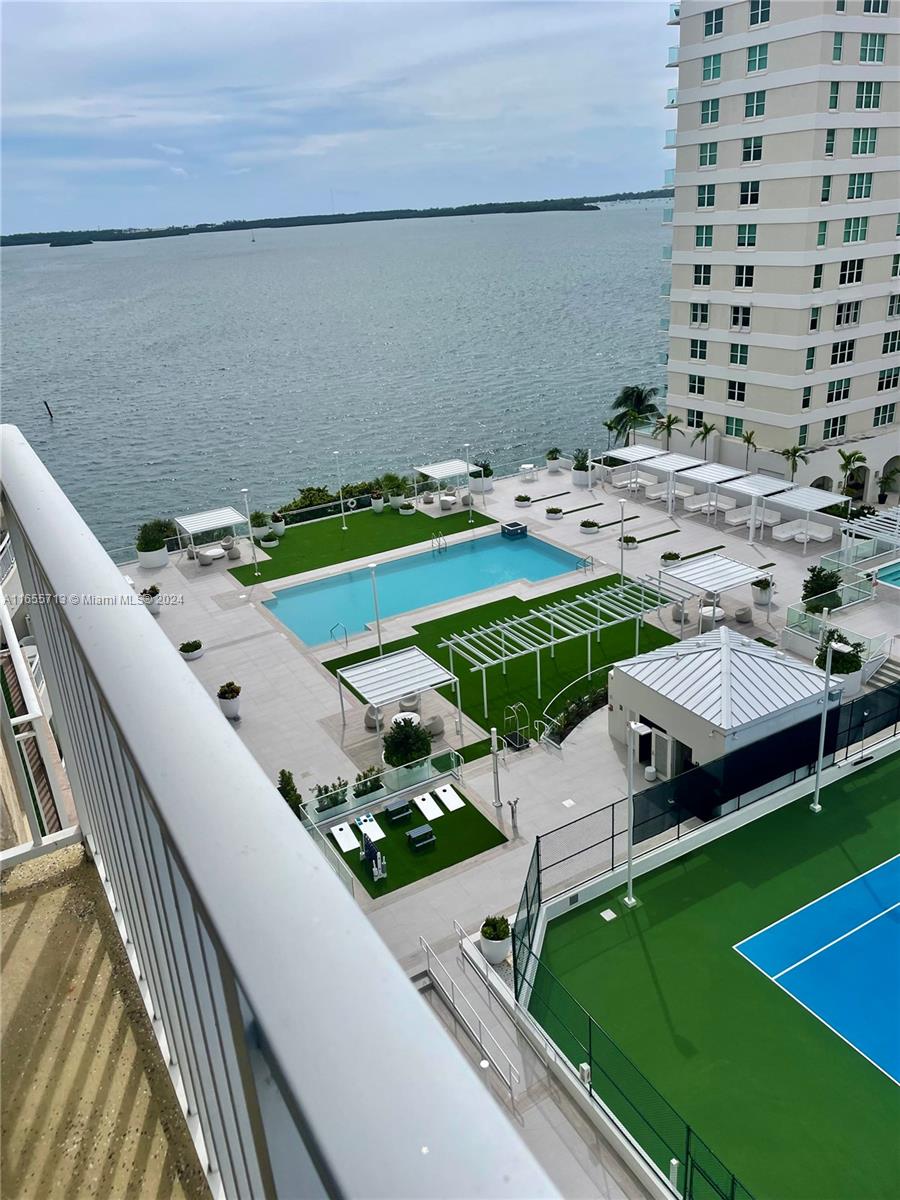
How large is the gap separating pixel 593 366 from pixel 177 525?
70522 mm

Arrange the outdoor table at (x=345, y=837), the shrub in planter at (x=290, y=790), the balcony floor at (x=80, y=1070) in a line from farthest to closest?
the shrub in planter at (x=290, y=790)
the outdoor table at (x=345, y=837)
the balcony floor at (x=80, y=1070)

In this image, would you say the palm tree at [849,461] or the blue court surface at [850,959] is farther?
the palm tree at [849,461]

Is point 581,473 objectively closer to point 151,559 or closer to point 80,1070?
point 151,559

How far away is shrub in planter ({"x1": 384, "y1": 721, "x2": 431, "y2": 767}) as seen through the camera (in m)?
22.7

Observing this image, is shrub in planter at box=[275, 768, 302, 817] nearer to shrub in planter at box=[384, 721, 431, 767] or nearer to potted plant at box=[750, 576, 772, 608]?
shrub in planter at box=[384, 721, 431, 767]

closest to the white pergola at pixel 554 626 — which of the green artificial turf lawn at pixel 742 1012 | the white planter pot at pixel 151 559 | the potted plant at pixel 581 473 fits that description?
the green artificial turf lawn at pixel 742 1012

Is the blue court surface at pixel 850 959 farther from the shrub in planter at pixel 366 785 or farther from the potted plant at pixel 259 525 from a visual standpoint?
the potted plant at pixel 259 525

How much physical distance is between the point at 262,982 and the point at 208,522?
123 feet

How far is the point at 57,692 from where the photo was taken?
5156mm

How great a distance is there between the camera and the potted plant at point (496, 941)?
16.4 meters

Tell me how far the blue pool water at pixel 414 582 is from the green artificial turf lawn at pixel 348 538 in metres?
1.70

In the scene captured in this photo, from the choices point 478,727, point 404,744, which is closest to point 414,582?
point 478,727

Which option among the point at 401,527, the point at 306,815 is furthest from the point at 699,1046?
the point at 401,527

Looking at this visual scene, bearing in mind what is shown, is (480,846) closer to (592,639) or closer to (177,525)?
(592,639)
